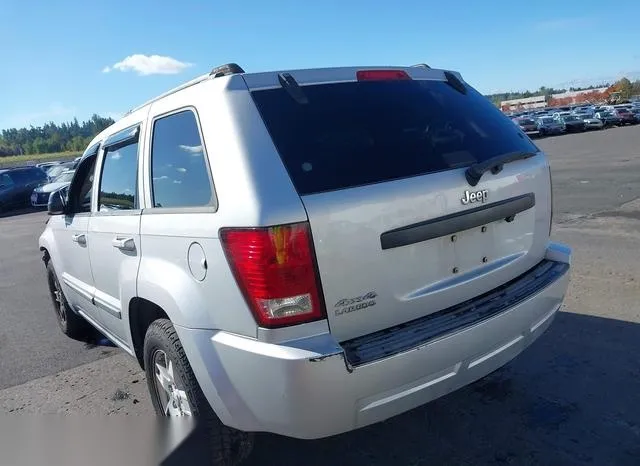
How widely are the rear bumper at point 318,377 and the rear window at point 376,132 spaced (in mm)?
715

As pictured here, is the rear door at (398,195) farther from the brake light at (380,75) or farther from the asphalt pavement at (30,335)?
the asphalt pavement at (30,335)

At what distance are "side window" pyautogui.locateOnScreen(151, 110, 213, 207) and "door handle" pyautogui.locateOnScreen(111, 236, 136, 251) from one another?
0.30 meters

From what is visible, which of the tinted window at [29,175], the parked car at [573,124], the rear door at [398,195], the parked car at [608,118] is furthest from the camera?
the parked car at [608,118]

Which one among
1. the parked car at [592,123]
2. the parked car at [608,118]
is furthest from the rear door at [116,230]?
the parked car at [608,118]

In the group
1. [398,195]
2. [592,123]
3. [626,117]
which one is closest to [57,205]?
[398,195]

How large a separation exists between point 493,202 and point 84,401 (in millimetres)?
3209

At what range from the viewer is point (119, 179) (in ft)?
11.6

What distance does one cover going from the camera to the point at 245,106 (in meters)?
2.43

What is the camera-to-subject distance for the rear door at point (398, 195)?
2303 millimetres

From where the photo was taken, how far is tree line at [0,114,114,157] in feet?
420

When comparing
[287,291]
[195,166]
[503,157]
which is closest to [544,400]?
[503,157]

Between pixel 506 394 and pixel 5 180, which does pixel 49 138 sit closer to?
pixel 5 180

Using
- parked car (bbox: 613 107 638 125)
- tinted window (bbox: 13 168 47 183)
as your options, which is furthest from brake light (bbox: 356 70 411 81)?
parked car (bbox: 613 107 638 125)

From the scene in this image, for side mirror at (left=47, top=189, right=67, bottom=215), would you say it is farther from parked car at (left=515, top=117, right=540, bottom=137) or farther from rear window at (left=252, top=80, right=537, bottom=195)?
parked car at (left=515, top=117, right=540, bottom=137)
